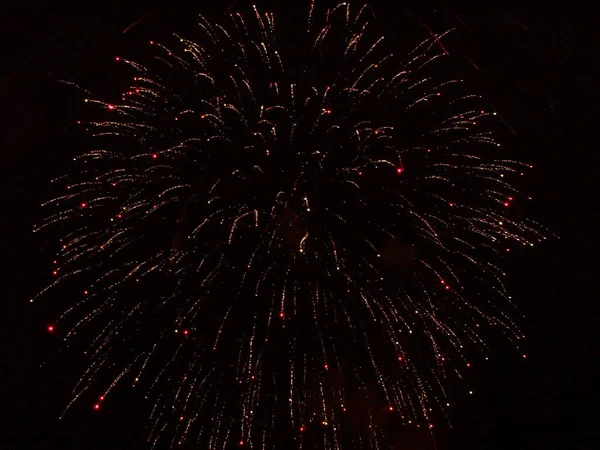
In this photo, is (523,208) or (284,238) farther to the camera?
(523,208)

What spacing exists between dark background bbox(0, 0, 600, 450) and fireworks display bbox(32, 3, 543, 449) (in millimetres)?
134

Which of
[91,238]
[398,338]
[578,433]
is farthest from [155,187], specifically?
[578,433]

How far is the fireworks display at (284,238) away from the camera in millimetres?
1914

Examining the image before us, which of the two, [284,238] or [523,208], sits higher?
[523,208]

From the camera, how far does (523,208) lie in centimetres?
254

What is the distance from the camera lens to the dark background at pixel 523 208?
2.35 meters

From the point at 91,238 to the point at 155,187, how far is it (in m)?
0.48

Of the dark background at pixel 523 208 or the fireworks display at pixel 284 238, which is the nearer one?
the fireworks display at pixel 284 238

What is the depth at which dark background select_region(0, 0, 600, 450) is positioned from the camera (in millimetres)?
2348

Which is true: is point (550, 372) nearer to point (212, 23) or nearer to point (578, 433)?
point (578, 433)

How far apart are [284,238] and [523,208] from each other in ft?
4.93

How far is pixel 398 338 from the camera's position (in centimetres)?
212

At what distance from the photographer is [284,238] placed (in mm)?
1888

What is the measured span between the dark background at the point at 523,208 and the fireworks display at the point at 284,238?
0.13 m
